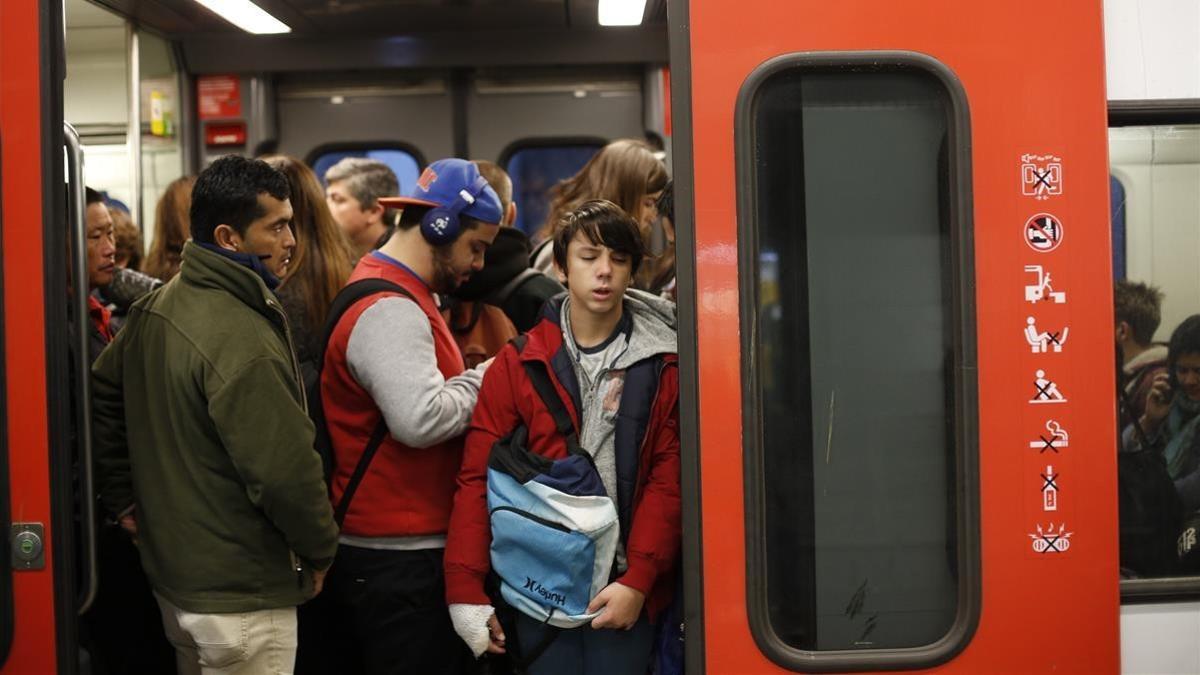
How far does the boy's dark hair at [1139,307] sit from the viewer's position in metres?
2.76

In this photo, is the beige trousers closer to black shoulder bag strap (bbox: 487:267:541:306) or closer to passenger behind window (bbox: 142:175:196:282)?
black shoulder bag strap (bbox: 487:267:541:306)

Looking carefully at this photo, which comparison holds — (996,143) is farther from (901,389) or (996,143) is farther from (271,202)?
(271,202)

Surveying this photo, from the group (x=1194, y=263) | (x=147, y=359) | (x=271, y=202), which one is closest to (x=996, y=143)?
(x=1194, y=263)

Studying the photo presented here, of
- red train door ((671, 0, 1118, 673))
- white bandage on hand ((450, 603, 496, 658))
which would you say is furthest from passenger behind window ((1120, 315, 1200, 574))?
white bandage on hand ((450, 603, 496, 658))

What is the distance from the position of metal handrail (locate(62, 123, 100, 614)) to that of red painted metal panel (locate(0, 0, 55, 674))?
0.13m

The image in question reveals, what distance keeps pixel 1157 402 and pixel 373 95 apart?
485 cm

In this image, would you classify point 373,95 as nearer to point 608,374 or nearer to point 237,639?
point 608,374

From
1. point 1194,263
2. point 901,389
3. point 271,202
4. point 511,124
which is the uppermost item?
point 511,124

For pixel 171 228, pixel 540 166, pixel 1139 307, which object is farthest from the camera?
pixel 540 166

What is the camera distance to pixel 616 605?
9.27 ft

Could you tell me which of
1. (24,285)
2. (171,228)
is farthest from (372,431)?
(171,228)

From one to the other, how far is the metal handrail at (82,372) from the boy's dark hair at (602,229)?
3.62 feet

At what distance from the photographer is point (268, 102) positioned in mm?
6691

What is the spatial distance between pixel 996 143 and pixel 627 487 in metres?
1.13
